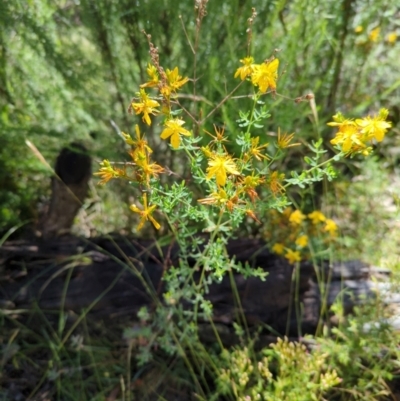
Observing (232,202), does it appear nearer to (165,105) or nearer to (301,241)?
(165,105)

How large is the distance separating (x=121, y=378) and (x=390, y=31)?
6.26 ft

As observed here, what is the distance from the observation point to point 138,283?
1.90 metres

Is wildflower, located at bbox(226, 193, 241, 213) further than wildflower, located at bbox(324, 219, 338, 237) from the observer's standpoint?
No

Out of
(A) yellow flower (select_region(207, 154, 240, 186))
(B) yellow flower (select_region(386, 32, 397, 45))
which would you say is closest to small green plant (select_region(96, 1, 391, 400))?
(A) yellow flower (select_region(207, 154, 240, 186))

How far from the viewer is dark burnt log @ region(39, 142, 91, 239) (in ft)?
6.60

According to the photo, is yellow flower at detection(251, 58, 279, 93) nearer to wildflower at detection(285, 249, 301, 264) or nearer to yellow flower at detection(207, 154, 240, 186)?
yellow flower at detection(207, 154, 240, 186)

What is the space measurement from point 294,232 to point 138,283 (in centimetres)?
59

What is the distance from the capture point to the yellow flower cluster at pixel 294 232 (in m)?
1.90

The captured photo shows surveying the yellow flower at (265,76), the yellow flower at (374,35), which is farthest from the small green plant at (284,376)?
the yellow flower at (374,35)

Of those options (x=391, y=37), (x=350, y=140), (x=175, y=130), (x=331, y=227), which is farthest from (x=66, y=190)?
(x=391, y=37)

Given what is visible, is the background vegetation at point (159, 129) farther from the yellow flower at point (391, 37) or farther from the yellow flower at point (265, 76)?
the yellow flower at point (265, 76)

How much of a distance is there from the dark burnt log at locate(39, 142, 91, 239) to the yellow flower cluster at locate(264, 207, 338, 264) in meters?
0.73

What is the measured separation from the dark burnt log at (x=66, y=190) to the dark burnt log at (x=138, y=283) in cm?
14

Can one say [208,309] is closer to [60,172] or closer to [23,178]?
[60,172]
